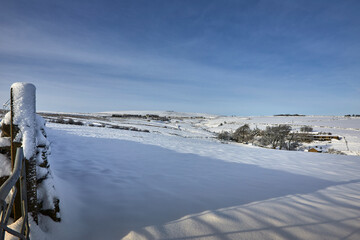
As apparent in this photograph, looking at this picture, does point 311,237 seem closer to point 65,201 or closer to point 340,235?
point 340,235

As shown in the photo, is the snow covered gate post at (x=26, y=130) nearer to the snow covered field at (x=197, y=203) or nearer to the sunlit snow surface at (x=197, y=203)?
the snow covered field at (x=197, y=203)

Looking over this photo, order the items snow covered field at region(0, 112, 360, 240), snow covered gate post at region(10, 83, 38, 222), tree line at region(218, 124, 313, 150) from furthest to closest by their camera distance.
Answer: tree line at region(218, 124, 313, 150), snow covered field at region(0, 112, 360, 240), snow covered gate post at region(10, 83, 38, 222)

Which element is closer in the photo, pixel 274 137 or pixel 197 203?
pixel 197 203

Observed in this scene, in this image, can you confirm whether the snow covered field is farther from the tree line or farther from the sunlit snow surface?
the tree line

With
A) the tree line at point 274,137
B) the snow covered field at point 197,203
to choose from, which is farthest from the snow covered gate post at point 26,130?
the tree line at point 274,137

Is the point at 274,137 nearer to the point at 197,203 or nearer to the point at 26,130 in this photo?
the point at 197,203

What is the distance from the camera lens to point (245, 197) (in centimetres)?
372

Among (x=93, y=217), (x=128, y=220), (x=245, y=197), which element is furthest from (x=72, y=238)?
(x=245, y=197)

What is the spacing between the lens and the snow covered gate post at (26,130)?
7.18ft

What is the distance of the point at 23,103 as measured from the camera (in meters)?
2.31

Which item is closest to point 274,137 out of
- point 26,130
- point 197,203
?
point 197,203

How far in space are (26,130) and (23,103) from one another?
36 cm

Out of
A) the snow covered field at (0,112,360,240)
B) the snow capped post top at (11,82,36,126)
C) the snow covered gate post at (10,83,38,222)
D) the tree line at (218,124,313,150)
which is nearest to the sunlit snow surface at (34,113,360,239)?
the snow covered field at (0,112,360,240)

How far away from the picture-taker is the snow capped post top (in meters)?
2.27
